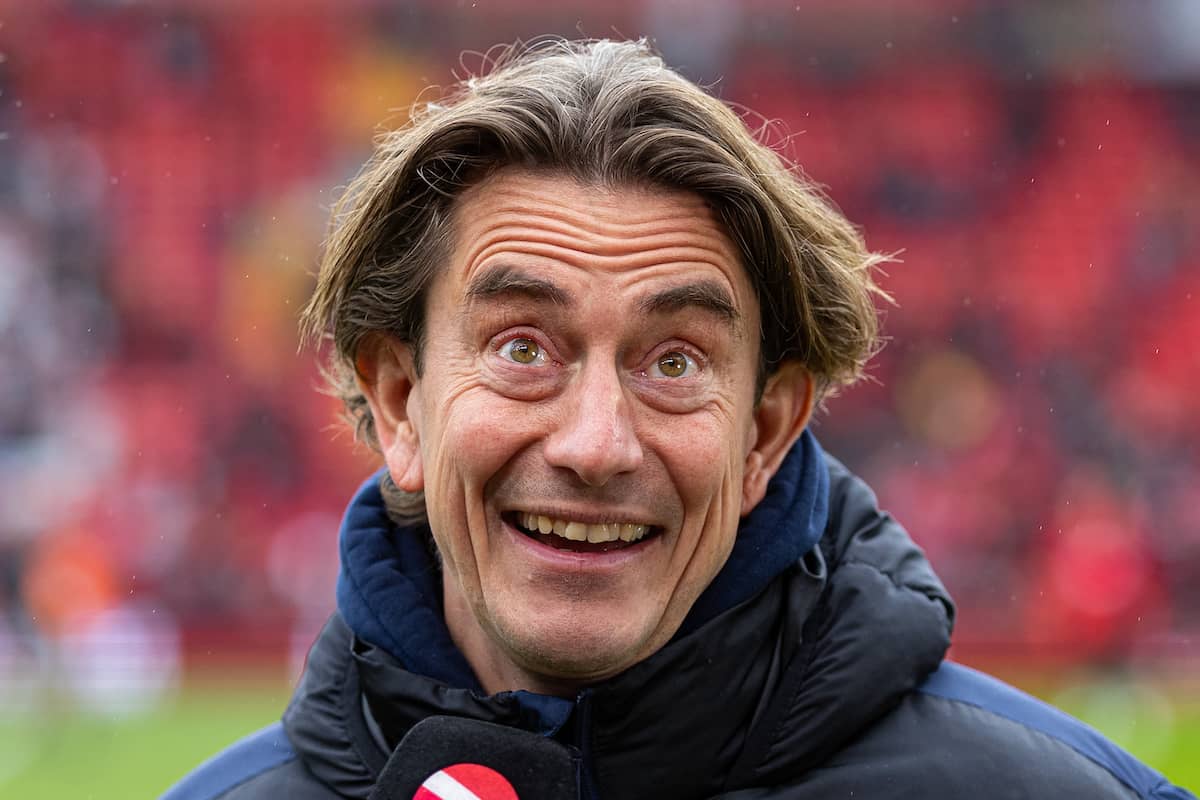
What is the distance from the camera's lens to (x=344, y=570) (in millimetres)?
2582

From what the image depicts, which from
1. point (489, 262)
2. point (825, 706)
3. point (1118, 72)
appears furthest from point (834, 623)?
point (1118, 72)

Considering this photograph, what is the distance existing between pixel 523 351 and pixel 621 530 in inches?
11.6

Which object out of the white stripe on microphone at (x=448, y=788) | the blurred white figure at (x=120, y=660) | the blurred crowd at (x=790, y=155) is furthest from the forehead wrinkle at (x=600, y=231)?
the blurred white figure at (x=120, y=660)

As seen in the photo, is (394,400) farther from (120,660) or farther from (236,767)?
(120,660)

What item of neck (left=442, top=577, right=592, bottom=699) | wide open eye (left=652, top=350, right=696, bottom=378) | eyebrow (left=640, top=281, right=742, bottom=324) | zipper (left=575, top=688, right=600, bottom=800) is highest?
eyebrow (left=640, top=281, right=742, bottom=324)

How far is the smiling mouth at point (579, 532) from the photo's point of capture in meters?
2.28

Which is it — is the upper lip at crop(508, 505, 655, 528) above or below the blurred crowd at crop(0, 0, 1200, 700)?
below

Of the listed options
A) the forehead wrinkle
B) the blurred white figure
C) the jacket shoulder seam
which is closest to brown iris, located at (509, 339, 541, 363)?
the forehead wrinkle

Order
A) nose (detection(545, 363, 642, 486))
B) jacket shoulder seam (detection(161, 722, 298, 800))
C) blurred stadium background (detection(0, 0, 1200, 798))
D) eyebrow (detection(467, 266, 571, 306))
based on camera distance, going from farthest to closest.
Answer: blurred stadium background (detection(0, 0, 1200, 798)), jacket shoulder seam (detection(161, 722, 298, 800)), eyebrow (detection(467, 266, 571, 306)), nose (detection(545, 363, 642, 486))

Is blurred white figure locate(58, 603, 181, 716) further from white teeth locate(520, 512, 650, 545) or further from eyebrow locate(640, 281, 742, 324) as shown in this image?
eyebrow locate(640, 281, 742, 324)

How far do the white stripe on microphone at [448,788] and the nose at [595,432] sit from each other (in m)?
0.46

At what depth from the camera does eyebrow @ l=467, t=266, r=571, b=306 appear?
7.58 feet

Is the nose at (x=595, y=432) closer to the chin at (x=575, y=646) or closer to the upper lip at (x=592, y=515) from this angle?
the upper lip at (x=592, y=515)

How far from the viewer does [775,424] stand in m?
2.59
